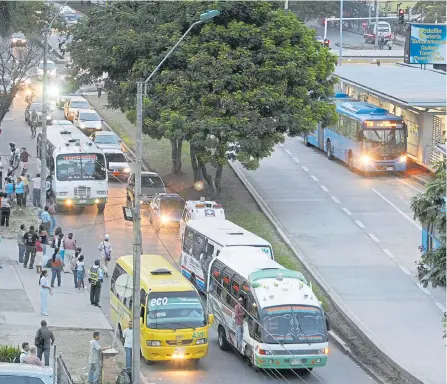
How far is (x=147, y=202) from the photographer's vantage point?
50562mm

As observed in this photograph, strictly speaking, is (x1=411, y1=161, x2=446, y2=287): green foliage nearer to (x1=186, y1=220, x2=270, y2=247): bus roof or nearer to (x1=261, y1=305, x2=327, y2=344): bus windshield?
(x1=261, y1=305, x2=327, y2=344): bus windshield

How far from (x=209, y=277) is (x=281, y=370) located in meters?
5.35

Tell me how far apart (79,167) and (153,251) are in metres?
7.73

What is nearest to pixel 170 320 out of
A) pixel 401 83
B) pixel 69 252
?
pixel 69 252

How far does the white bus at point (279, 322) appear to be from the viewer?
30.1 m

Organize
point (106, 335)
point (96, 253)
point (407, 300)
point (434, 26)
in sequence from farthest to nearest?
point (434, 26), point (96, 253), point (407, 300), point (106, 335)

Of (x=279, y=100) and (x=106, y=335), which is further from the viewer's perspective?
(x=279, y=100)

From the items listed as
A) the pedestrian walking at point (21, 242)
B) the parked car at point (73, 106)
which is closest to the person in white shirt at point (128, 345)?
A: the pedestrian walking at point (21, 242)

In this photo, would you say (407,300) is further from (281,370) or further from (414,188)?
(414,188)

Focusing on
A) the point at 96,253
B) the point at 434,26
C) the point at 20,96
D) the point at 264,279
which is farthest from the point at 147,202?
the point at 20,96

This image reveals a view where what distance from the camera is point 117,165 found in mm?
56844

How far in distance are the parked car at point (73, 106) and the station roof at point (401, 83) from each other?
49.2 ft

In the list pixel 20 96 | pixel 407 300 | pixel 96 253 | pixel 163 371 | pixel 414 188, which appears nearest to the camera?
pixel 163 371

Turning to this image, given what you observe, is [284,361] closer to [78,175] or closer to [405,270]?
[405,270]
